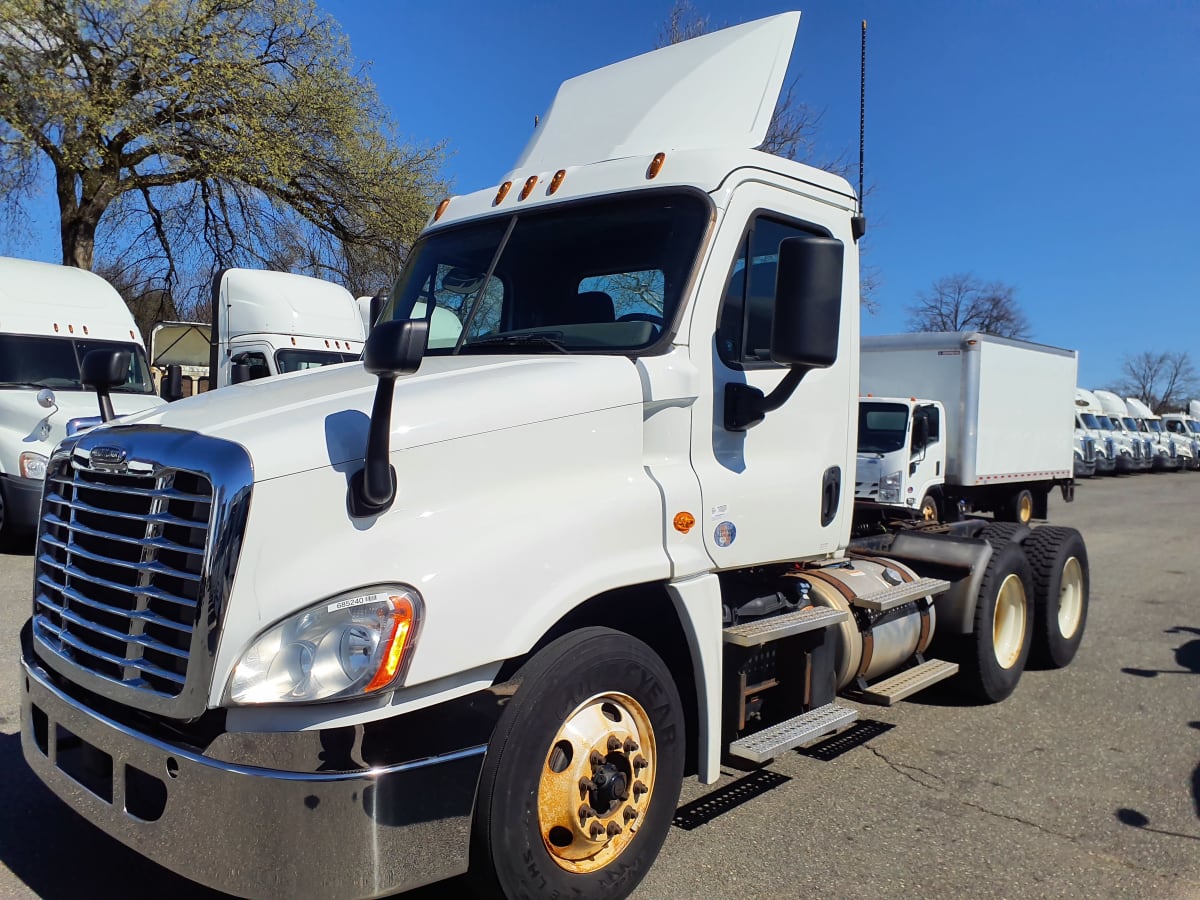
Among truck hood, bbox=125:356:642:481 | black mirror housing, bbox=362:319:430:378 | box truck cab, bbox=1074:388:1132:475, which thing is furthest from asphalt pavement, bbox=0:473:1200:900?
box truck cab, bbox=1074:388:1132:475

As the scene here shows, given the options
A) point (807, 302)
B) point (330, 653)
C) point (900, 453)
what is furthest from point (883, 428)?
point (330, 653)

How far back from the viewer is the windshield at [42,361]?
10781 millimetres

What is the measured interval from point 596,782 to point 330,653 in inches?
40.9

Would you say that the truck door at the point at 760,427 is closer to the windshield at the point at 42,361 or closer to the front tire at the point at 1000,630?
the front tire at the point at 1000,630

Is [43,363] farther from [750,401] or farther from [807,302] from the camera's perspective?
[807,302]

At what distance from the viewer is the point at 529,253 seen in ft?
13.0

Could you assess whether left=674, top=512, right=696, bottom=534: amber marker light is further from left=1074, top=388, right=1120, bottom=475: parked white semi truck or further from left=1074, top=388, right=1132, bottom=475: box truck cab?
left=1074, top=388, right=1132, bottom=475: box truck cab

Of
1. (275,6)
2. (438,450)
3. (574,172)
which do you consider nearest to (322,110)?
(275,6)

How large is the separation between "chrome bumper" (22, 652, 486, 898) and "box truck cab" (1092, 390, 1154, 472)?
3601cm

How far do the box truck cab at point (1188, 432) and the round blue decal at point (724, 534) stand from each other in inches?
1702

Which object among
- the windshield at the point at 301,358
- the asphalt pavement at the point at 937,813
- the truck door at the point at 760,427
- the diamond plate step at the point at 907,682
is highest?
the windshield at the point at 301,358

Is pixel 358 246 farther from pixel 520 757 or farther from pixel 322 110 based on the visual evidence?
pixel 520 757

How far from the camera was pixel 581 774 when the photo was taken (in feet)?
9.87

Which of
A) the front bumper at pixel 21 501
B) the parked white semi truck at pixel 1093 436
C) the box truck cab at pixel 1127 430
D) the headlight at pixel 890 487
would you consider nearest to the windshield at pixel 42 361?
the front bumper at pixel 21 501
